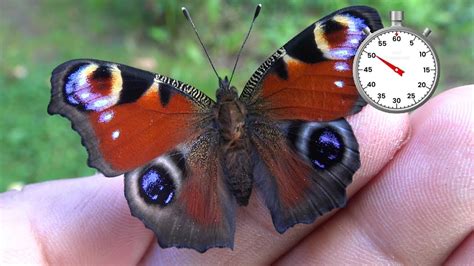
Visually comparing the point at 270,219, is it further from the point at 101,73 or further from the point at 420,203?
the point at 101,73

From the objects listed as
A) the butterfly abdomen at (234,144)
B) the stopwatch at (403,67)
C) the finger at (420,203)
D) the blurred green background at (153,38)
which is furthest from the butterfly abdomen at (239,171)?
the blurred green background at (153,38)

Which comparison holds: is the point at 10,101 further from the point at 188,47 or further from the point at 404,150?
the point at 404,150

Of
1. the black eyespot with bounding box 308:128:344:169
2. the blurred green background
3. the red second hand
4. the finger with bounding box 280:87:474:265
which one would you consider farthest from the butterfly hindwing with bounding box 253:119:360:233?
the blurred green background

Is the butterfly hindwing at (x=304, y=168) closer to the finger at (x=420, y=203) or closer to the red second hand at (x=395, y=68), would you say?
the finger at (x=420, y=203)

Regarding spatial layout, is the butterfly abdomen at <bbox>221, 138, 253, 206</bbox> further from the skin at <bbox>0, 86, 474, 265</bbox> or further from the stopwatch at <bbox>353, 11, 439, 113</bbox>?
the stopwatch at <bbox>353, 11, 439, 113</bbox>

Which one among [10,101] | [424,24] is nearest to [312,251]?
[10,101]

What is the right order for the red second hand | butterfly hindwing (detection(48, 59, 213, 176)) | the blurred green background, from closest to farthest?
butterfly hindwing (detection(48, 59, 213, 176))
the red second hand
the blurred green background

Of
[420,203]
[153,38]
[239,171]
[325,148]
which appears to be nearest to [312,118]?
[325,148]
